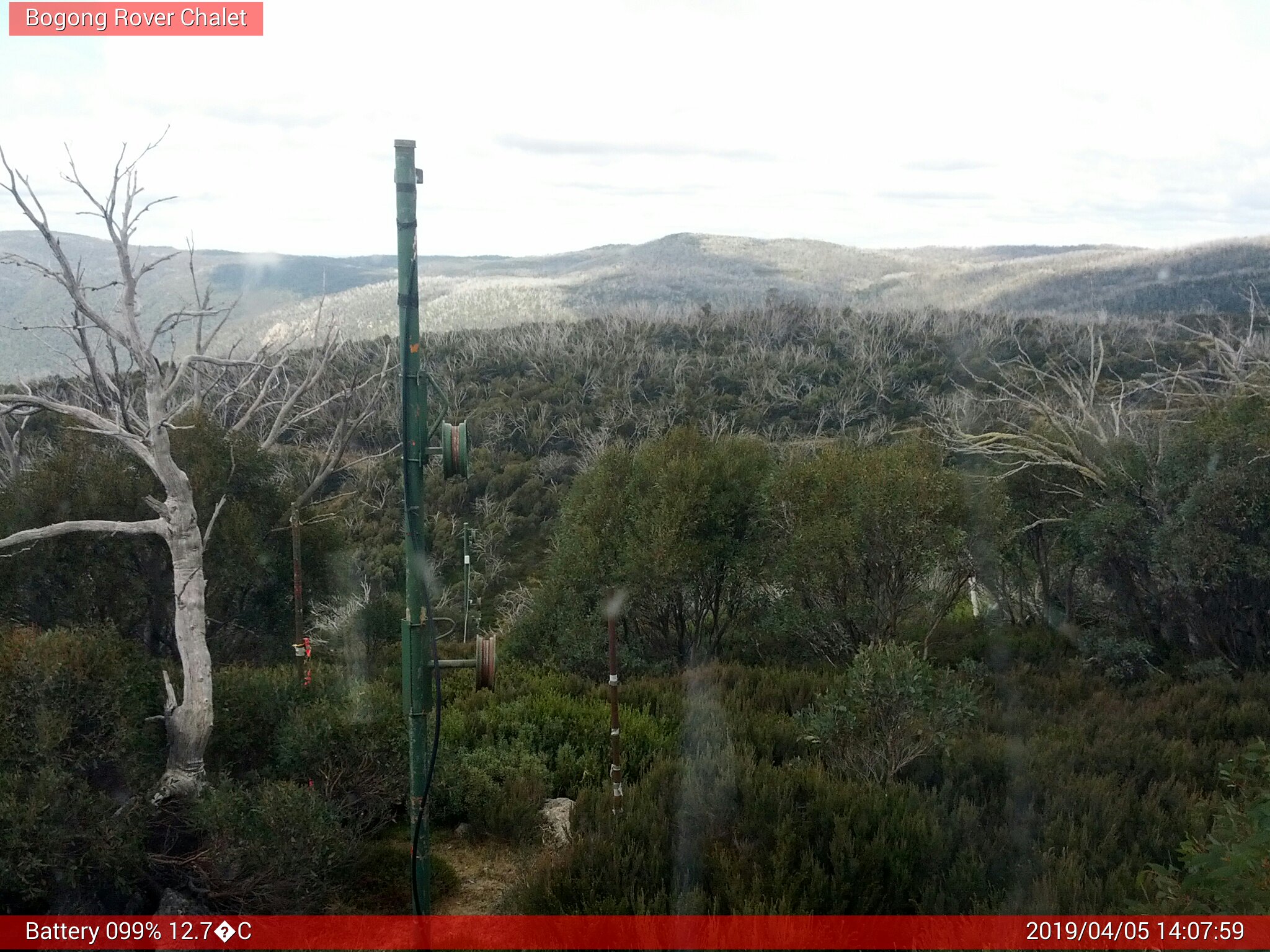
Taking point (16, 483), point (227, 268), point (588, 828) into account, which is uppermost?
point (227, 268)

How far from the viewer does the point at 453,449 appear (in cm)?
497

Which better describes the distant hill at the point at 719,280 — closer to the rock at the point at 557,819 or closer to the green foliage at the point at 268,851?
the rock at the point at 557,819

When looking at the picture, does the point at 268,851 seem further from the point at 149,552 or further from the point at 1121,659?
the point at 1121,659

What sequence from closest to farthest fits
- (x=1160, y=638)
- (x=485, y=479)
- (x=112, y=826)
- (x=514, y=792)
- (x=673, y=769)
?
(x=112, y=826) < (x=673, y=769) < (x=514, y=792) < (x=1160, y=638) < (x=485, y=479)

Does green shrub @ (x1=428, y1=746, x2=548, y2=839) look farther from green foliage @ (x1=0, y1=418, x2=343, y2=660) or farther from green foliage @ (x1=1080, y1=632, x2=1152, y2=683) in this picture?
green foliage @ (x1=1080, y1=632, x2=1152, y2=683)

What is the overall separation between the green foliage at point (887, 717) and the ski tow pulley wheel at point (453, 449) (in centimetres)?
455

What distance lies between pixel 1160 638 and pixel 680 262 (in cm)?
11530

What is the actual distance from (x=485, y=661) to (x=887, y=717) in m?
4.46

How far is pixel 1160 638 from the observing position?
15.3m

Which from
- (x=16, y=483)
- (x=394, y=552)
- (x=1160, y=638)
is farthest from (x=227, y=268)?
(x=1160, y=638)

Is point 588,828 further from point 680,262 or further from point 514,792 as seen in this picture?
point 680,262

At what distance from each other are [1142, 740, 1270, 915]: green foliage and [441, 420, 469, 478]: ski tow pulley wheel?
154 inches

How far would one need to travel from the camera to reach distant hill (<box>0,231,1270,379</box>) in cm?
6334

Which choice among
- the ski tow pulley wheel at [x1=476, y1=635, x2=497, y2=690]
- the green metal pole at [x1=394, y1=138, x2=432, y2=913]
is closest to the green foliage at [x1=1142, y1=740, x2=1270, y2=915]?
the ski tow pulley wheel at [x1=476, y1=635, x2=497, y2=690]
